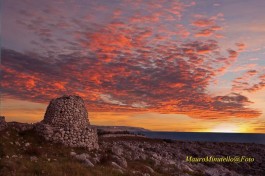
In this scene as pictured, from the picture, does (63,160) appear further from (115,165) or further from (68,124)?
(68,124)

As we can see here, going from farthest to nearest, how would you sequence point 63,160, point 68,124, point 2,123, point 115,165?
point 68,124 → point 2,123 → point 115,165 → point 63,160

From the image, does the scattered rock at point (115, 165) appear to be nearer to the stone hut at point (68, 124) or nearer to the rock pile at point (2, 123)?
the stone hut at point (68, 124)

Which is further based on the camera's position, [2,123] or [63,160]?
[2,123]

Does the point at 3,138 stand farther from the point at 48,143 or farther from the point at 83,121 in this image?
the point at 83,121

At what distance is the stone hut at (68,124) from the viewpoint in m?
33.7

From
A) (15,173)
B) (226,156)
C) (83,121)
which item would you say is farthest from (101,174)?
(226,156)

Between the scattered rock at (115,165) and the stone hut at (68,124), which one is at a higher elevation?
the stone hut at (68,124)

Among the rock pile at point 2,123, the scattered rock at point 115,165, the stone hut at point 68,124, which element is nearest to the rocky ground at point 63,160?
the scattered rock at point 115,165

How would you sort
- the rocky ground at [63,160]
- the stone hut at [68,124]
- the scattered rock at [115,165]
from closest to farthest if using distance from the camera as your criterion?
the rocky ground at [63,160]
the scattered rock at [115,165]
the stone hut at [68,124]

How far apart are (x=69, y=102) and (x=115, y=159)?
8823mm

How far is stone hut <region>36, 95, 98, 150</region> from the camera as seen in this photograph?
33.7 m

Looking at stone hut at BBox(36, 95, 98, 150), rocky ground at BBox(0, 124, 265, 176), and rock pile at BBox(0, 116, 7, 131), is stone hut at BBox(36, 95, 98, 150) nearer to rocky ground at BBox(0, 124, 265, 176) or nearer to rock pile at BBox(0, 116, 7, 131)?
rocky ground at BBox(0, 124, 265, 176)

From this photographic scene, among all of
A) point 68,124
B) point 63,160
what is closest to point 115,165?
point 63,160

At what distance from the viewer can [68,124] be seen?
115 ft
